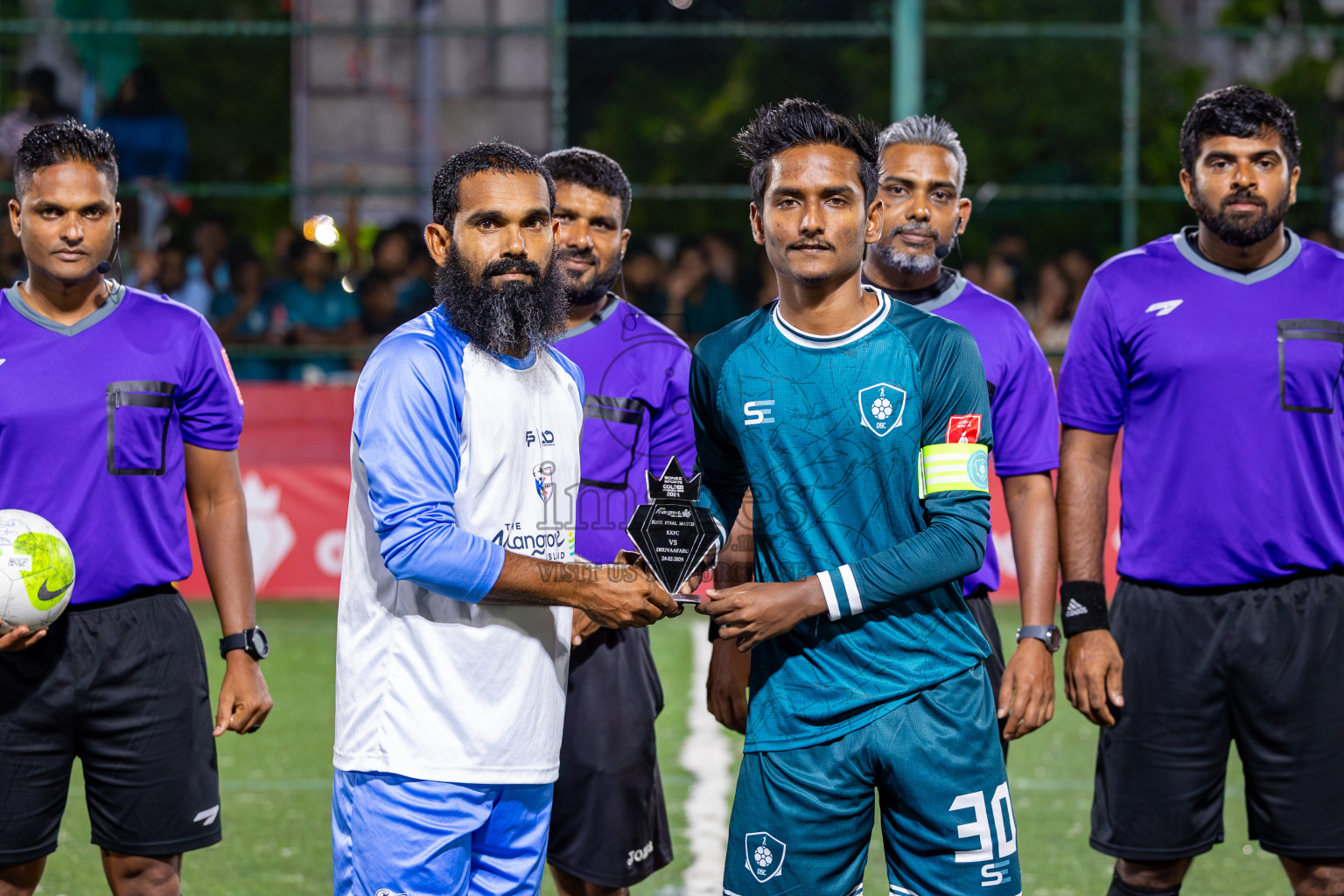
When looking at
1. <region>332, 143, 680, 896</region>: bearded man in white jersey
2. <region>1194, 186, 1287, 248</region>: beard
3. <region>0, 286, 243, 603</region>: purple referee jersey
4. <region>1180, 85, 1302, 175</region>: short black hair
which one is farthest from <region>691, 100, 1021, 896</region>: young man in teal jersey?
<region>0, 286, 243, 603</region>: purple referee jersey

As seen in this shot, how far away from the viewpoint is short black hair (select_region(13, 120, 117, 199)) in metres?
4.16

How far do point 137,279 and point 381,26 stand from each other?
2.93 meters

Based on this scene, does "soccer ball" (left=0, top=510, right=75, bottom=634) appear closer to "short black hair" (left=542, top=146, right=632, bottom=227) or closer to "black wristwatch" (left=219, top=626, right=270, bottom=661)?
"black wristwatch" (left=219, top=626, right=270, bottom=661)

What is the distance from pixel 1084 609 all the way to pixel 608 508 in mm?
1374

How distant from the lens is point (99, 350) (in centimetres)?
412

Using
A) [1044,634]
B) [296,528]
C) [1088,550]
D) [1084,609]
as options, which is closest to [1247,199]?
[1088,550]

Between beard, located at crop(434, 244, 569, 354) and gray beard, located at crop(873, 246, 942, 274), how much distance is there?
4.21ft

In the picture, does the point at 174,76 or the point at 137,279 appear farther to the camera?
the point at 174,76

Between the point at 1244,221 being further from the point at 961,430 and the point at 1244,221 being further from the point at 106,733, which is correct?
the point at 106,733

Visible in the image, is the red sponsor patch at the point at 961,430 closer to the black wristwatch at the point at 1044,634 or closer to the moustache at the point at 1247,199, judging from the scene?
the black wristwatch at the point at 1044,634

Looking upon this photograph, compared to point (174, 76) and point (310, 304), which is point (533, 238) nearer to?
point (310, 304)

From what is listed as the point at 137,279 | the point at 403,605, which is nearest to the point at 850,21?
the point at 137,279

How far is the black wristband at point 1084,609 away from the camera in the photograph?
13.9 feet

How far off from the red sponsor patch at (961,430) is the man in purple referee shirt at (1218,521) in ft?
3.44
